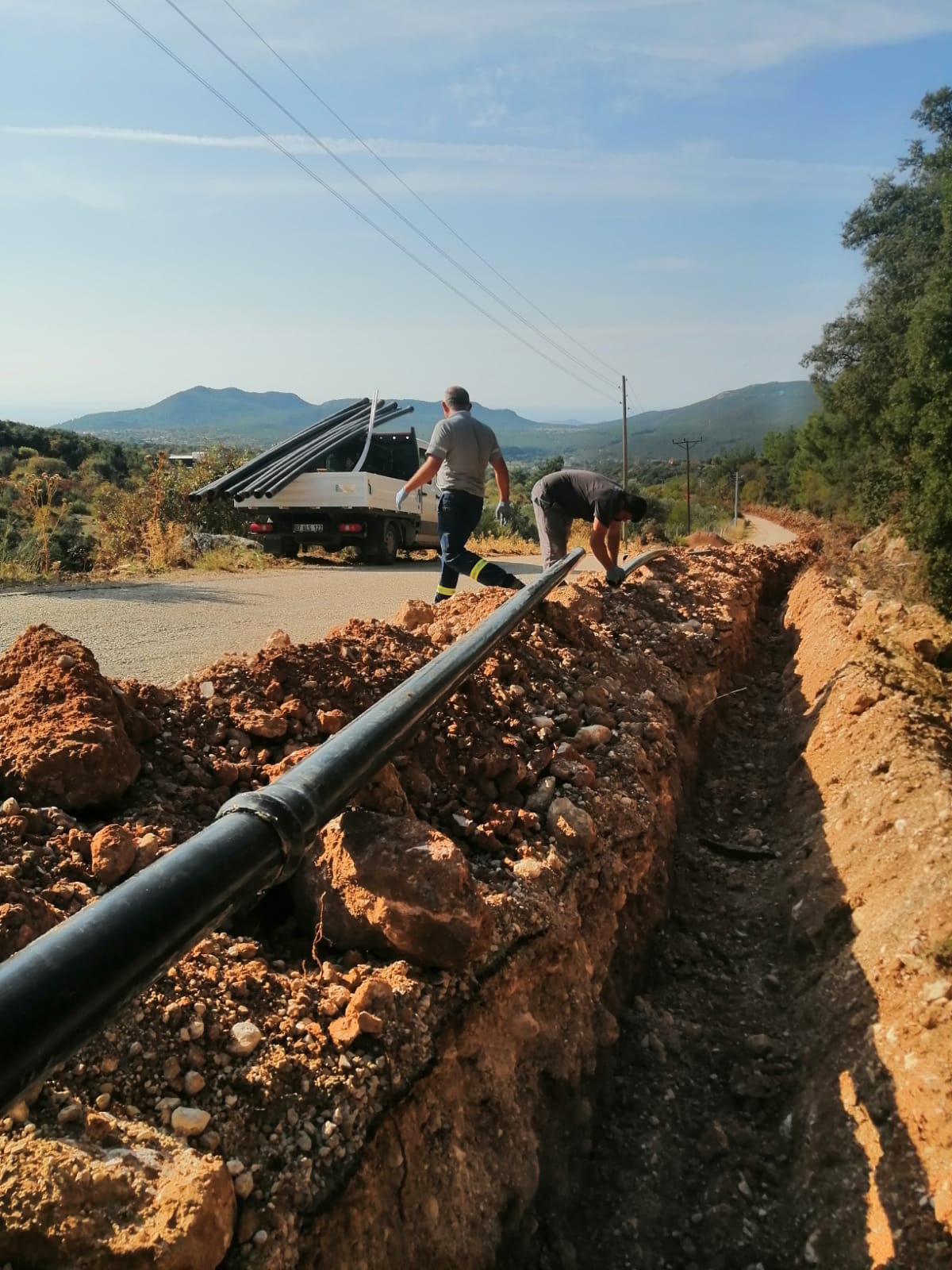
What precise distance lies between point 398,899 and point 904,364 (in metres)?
33.3

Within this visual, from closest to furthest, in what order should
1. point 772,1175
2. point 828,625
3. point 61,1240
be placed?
point 61,1240 < point 772,1175 < point 828,625

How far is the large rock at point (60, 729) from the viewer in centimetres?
263

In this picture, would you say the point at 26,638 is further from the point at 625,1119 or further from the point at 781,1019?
the point at 781,1019

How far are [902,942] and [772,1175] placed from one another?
105 cm

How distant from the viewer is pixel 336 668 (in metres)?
3.79

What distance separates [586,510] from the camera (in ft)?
26.2

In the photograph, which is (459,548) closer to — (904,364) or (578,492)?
(578,492)

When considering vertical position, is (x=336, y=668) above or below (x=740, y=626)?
above

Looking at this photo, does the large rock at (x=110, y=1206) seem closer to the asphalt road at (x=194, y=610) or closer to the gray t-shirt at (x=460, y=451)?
the asphalt road at (x=194, y=610)

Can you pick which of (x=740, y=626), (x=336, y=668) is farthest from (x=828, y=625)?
(x=336, y=668)

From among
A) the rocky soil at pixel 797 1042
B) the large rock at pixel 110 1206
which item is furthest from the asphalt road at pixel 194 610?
the large rock at pixel 110 1206

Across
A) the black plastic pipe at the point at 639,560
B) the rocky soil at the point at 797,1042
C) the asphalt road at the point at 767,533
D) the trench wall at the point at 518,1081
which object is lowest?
the asphalt road at the point at 767,533

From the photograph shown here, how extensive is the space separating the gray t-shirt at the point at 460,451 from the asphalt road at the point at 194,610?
4.97 feet

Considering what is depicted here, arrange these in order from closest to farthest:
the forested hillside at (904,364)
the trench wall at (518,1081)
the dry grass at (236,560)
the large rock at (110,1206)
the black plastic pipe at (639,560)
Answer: the large rock at (110,1206) → the trench wall at (518,1081) → the black plastic pipe at (639,560) → the dry grass at (236,560) → the forested hillside at (904,364)
